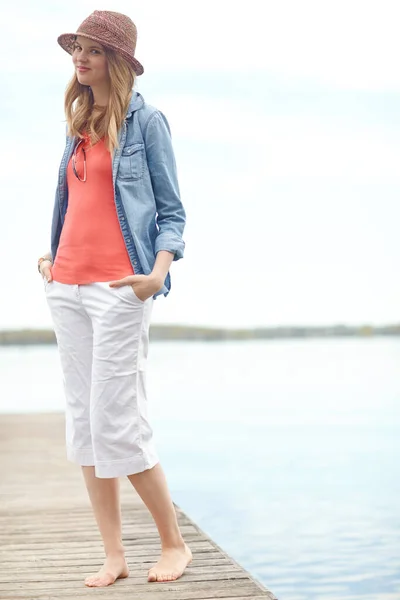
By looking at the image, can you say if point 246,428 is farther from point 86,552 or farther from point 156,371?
point 156,371

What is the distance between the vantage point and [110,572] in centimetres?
253

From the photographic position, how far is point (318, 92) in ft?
109

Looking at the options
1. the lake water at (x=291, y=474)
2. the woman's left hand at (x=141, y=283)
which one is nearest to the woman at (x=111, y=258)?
the woman's left hand at (x=141, y=283)

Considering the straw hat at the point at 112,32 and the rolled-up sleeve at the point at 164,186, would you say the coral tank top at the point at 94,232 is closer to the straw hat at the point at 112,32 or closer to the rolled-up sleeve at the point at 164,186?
the rolled-up sleeve at the point at 164,186

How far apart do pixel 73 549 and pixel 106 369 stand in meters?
0.83

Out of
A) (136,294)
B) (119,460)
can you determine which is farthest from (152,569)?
(136,294)

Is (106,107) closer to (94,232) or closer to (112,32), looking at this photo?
(112,32)

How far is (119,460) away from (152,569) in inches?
13.1

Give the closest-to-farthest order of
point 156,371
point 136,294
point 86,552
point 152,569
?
1. point 136,294
2. point 152,569
3. point 86,552
4. point 156,371

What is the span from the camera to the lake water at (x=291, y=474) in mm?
4492

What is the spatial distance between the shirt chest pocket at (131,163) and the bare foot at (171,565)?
3.15 ft

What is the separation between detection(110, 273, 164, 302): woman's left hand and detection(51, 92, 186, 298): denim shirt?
5 centimetres

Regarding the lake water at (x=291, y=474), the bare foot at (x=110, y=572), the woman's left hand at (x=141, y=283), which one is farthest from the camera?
the lake water at (x=291, y=474)

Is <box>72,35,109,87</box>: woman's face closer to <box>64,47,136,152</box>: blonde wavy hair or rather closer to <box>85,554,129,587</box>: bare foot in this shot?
<box>64,47,136,152</box>: blonde wavy hair
